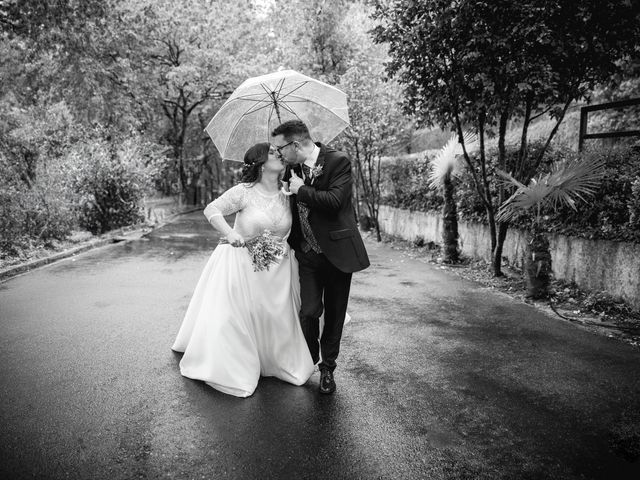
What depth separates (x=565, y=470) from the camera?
288 centimetres

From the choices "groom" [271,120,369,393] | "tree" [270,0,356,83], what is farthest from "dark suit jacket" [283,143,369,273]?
"tree" [270,0,356,83]

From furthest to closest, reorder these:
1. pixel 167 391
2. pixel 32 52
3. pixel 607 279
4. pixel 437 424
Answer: pixel 32 52 < pixel 607 279 < pixel 167 391 < pixel 437 424

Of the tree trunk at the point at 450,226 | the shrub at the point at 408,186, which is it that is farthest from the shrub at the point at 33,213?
the shrub at the point at 408,186

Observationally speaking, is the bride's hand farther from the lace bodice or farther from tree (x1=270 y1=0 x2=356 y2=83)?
tree (x1=270 y1=0 x2=356 y2=83)

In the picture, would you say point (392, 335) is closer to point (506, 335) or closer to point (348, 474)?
point (506, 335)

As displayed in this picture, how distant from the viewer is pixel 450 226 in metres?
10.2

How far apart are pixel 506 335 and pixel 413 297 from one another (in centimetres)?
206

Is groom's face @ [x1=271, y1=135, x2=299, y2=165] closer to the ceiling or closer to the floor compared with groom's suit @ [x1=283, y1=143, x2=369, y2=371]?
closer to the ceiling

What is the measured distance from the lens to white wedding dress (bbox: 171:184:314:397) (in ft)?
13.3

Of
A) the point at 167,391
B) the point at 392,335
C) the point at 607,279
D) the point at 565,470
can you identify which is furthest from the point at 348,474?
the point at 607,279

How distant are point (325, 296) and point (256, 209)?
95cm

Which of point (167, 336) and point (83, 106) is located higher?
point (83, 106)

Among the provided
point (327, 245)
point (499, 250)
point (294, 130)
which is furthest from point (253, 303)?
point (499, 250)

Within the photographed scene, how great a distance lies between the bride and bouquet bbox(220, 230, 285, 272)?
103 mm
